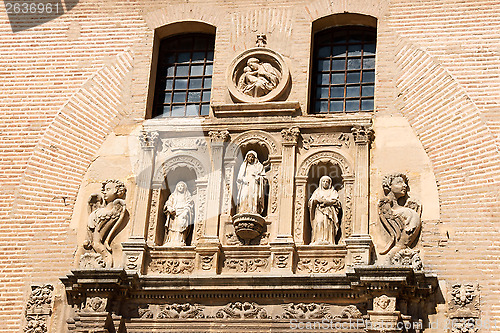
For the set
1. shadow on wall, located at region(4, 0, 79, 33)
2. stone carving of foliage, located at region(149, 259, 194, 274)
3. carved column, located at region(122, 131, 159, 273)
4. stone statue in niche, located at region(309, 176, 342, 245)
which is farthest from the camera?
shadow on wall, located at region(4, 0, 79, 33)

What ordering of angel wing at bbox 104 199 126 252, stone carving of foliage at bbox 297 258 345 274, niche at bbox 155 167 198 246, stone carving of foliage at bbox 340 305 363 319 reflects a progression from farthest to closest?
niche at bbox 155 167 198 246
angel wing at bbox 104 199 126 252
stone carving of foliage at bbox 297 258 345 274
stone carving of foliage at bbox 340 305 363 319

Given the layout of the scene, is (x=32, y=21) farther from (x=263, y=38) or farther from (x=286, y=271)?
(x=286, y=271)

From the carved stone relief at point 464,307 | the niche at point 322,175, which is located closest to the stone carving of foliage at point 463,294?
the carved stone relief at point 464,307

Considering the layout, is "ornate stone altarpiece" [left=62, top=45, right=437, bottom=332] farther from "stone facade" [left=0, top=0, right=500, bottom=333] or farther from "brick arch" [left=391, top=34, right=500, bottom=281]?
"brick arch" [left=391, top=34, right=500, bottom=281]

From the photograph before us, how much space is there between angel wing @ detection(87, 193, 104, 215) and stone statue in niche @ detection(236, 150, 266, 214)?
77.9 inches


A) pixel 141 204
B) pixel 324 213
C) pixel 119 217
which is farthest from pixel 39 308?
pixel 324 213

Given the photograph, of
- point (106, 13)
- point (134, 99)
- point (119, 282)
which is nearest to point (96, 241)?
point (119, 282)

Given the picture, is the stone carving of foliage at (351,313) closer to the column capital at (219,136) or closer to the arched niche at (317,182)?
the arched niche at (317,182)

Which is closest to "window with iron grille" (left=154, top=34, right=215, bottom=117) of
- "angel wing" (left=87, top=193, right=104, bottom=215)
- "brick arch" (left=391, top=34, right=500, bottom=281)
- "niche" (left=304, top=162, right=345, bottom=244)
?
"angel wing" (left=87, top=193, right=104, bottom=215)

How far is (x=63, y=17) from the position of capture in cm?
1934

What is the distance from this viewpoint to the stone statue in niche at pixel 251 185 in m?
17.2

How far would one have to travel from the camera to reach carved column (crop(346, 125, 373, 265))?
1645 cm

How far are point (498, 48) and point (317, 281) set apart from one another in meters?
4.33

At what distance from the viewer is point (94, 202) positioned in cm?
1767
